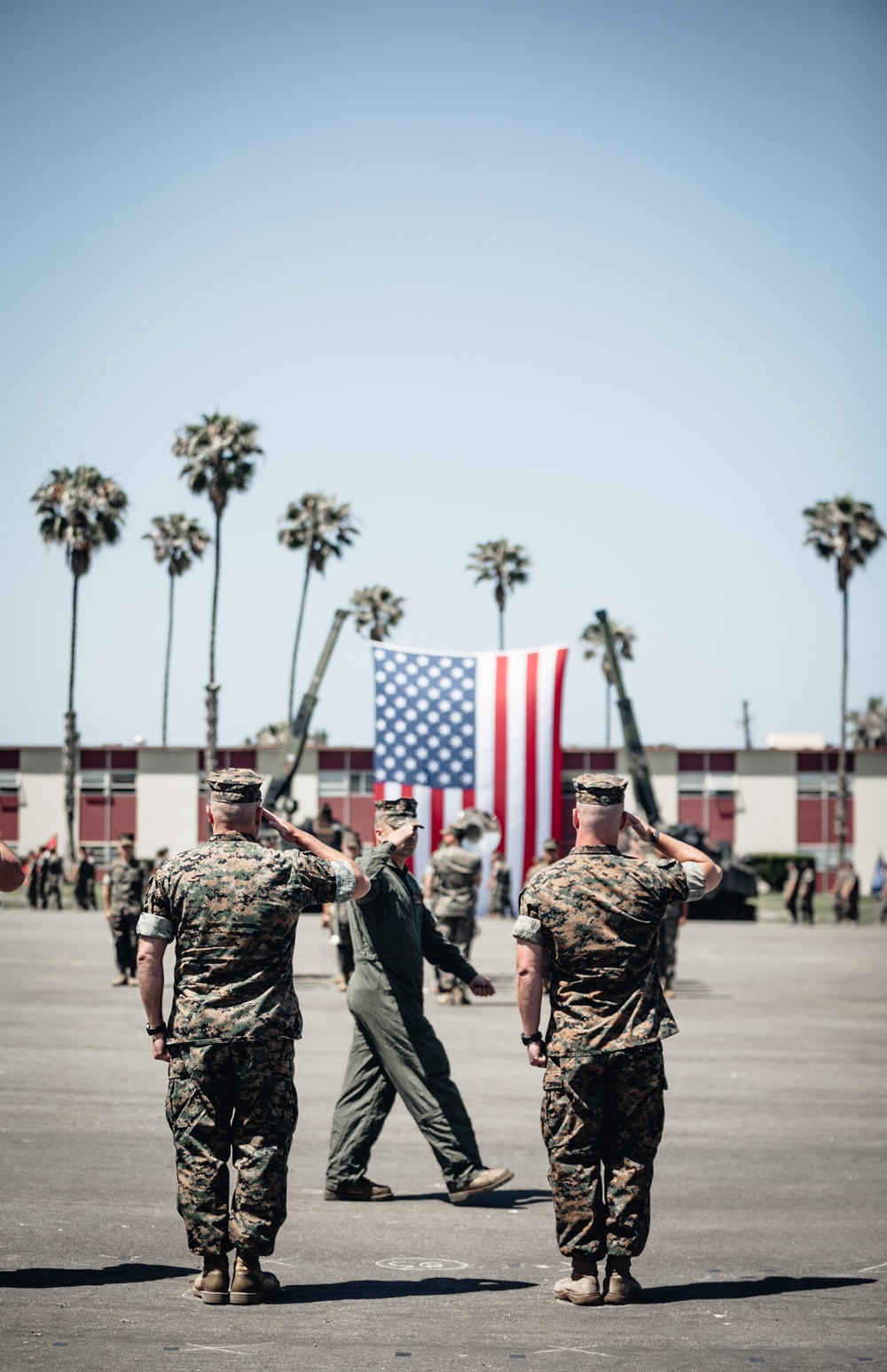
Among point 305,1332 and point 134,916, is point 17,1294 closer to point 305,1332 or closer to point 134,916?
point 305,1332

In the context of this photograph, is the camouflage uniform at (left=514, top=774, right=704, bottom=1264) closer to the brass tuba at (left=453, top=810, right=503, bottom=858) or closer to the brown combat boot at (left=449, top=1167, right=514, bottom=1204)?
the brown combat boot at (left=449, top=1167, right=514, bottom=1204)

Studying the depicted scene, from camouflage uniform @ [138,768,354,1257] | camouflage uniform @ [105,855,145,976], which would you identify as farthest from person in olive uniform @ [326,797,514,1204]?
camouflage uniform @ [105,855,145,976]

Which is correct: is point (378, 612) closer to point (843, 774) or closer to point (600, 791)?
point (843, 774)

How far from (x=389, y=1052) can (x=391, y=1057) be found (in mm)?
27

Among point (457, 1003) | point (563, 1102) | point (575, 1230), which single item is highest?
point (563, 1102)

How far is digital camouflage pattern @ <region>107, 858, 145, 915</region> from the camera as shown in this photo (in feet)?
60.1

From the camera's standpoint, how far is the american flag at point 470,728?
3014cm

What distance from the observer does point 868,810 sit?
65.4 m

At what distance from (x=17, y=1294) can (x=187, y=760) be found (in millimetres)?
59389

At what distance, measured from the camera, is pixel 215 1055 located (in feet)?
18.2

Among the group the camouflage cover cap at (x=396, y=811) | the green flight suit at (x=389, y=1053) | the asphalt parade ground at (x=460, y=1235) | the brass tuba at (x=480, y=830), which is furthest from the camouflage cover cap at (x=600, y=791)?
the brass tuba at (x=480, y=830)

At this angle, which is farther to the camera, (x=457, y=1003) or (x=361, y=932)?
(x=457, y=1003)

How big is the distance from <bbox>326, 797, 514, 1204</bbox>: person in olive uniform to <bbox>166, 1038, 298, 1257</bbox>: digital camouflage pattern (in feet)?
7.06

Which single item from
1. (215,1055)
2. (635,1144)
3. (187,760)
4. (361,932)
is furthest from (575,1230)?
(187,760)
